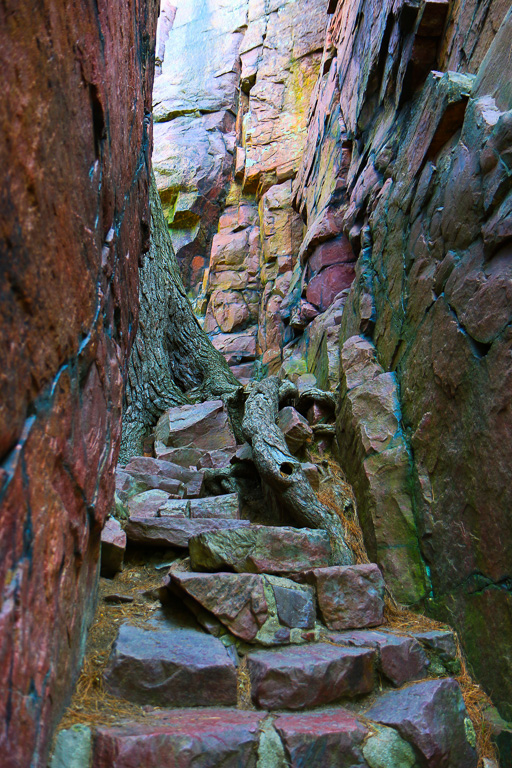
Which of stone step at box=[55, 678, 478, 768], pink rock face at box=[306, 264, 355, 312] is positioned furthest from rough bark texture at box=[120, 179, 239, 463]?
stone step at box=[55, 678, 478, 768]

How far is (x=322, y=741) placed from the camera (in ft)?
6.11

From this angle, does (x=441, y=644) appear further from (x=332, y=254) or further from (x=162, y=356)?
(x=332, y=254)

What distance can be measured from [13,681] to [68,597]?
533 mm

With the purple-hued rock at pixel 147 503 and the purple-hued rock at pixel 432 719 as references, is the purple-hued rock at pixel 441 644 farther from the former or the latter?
the purple-hued rock at pixel 147 503

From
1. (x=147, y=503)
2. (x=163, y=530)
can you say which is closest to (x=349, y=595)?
(x=163, y=530)

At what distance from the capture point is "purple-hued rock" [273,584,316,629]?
8.08 feet

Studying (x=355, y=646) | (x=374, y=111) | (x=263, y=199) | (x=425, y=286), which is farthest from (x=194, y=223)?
(x=355, y=646)

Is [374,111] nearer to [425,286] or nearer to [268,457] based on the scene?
[425,286]

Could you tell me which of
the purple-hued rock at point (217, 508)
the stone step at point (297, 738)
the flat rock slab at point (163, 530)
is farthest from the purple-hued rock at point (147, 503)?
the stone step at point (297, 738)

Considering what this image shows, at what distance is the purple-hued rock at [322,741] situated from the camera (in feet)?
6.00

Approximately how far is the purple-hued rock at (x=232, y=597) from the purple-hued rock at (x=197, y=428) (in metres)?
3.34

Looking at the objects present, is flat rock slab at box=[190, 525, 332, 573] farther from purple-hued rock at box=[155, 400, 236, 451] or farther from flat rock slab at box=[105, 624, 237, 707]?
purple-hued rock at box=[155, 400, 236, 451]

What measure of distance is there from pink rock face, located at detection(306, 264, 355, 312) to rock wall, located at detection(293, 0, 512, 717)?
1529 millimetres

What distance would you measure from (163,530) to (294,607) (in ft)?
3.35
